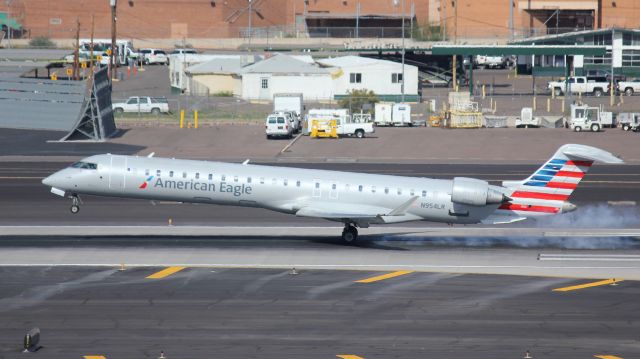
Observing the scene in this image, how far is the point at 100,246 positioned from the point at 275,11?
425 ft

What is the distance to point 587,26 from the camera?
146625 mm

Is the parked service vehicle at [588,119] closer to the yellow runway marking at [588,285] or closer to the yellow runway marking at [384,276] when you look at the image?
the yellow runway marking at [588,285]

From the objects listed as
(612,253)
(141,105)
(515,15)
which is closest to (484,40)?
(515,15)

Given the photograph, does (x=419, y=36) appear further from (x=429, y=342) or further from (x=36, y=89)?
(x=429, y=342)

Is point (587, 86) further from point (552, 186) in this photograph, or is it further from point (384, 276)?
point (384, 276)

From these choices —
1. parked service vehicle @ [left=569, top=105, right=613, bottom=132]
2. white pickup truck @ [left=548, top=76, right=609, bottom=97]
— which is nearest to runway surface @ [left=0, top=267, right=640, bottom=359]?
parked service vehicle @ [left=569, top=105, right=613, bottom=132]

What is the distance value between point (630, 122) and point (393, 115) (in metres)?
20.3

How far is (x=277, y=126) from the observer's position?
85562mm

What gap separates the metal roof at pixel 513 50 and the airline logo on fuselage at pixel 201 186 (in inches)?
2747

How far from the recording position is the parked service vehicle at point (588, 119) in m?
89.4

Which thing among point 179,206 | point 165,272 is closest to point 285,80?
point 179,206

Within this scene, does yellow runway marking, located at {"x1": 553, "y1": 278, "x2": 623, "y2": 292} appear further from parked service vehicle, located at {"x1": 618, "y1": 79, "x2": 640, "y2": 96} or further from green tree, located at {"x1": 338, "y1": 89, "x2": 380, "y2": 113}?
parked service vehicle, located at {"x1": 618, "y1": 79, "x2": 640, "y2": 96}

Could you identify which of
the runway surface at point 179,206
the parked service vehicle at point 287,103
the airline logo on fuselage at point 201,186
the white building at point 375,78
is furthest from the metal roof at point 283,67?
the airline logo on fuselage at point 201,186

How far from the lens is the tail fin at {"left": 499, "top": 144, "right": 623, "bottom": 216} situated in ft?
142
